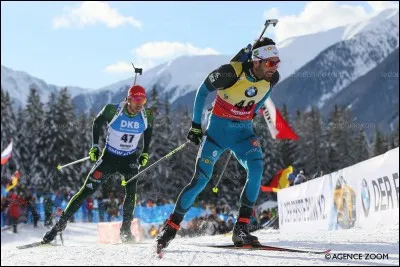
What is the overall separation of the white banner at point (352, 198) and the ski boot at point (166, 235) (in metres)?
4.60

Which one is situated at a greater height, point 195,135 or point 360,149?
point 360,149

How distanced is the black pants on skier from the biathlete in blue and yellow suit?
2269 millimetres

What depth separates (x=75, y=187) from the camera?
4041 cm

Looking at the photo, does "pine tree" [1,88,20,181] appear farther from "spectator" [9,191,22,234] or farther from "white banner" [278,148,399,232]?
"white banner" [278,148,399,232]

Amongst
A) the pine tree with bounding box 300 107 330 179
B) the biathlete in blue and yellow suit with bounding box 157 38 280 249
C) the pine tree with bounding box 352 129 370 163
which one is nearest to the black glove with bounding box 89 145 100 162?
the biathlete in blue and yellow suit with bounding box 157 38 280 249

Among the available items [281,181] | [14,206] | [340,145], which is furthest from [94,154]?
[340,145]

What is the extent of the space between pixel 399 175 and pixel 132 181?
165 inches

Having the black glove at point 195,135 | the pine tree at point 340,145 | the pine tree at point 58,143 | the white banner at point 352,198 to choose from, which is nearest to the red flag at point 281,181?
the white banner at point 352,198

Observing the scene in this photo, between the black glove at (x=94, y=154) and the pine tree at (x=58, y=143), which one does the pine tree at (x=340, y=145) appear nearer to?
the pine tree at (x=58, y=143)

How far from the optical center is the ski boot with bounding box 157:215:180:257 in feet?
17.2

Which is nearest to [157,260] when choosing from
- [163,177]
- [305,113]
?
[163,177]

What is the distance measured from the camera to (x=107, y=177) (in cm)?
789

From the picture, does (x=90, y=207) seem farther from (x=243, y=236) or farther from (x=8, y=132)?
(x=8, y=132)

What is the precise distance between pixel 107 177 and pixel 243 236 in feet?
9.33
